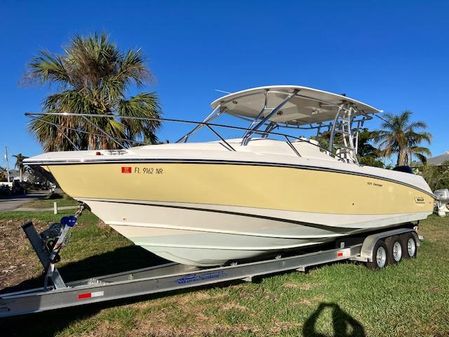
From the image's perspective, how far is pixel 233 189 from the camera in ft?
17.0

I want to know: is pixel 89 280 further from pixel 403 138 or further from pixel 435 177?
pixel 403 138

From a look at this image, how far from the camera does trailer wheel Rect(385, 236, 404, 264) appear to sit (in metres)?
7.61

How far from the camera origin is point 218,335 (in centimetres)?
461

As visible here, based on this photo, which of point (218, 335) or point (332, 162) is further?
point (332, 162)

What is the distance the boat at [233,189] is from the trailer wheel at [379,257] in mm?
423

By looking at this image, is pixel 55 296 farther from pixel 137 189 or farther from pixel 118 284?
pixel 137 189

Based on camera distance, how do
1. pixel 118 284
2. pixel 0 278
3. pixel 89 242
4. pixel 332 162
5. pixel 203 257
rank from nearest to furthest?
pixel 118 284 → pixel 203 257 → pixel 332 162 → pixel 0 278 → pixel 89 242

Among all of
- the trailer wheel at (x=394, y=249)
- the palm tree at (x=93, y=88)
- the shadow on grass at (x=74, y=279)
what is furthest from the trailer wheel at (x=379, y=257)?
the palm tree at (x=93, y=88)

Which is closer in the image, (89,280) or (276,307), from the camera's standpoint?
(89,280)

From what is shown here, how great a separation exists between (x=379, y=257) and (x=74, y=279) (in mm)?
5124

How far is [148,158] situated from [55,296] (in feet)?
5.68

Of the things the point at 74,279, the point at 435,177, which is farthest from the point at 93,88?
the point at 435,177

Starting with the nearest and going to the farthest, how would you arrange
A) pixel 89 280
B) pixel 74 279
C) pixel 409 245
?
pixel 89 280, pixel 74 279, pixel 409 245

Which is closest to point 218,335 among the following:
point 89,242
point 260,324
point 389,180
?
point 260,324
